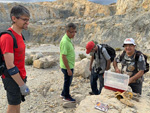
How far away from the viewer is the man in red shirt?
168 centimetres

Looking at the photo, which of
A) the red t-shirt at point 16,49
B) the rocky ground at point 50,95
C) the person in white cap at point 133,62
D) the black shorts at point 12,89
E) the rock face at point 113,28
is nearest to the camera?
the red t-shirt at point 16,49

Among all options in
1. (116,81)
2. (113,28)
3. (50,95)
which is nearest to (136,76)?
(116,81)

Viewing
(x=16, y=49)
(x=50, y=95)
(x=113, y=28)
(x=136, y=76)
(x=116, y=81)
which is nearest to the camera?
(x=16, y=49)

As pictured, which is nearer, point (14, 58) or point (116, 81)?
point (14, 58)

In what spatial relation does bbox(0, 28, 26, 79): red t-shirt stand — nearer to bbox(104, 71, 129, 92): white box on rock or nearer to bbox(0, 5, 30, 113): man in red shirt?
bbox(0, 5, 30, 113): man in red shirt

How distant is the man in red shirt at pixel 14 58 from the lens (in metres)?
1.68

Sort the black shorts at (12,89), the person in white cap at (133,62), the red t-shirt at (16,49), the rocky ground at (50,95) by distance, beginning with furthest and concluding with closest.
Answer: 1. the rocky ground at (50,95)
2. the person in white cap at (133,62)
3. the black shorts at (12,89)
4. the red t-shirt at (16,49)

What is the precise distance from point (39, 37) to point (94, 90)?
24.7 m

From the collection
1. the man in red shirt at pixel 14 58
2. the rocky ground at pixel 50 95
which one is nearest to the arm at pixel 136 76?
the rocky ground at pixel 50 95

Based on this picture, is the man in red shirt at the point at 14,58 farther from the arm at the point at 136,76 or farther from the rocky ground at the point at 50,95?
the arm at the point at 136,76

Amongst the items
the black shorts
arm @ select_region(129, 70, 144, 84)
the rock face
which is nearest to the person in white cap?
arm @ select_region(129, 70, 144, 84)

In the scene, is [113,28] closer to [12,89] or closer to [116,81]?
[116,81]

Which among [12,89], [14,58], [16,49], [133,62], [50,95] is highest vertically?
[16,49]

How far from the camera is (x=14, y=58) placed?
188 cm
